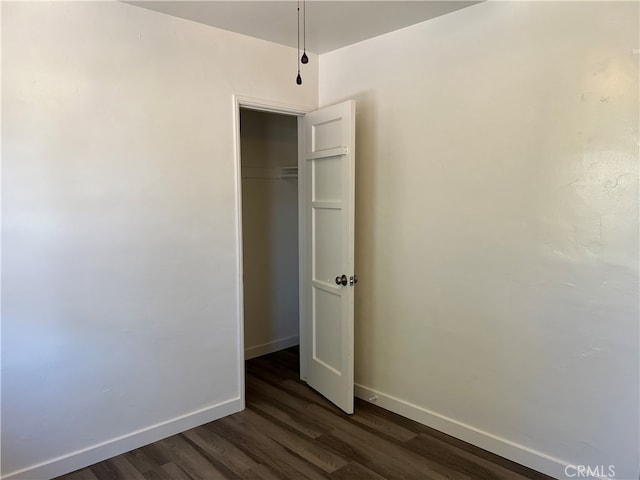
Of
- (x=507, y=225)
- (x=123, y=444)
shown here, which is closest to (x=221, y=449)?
(x=123, y=444)

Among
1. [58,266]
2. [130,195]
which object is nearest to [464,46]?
[130,195]

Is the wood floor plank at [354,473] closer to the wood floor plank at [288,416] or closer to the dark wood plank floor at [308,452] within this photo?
the dark wood plank floor at [308,452]

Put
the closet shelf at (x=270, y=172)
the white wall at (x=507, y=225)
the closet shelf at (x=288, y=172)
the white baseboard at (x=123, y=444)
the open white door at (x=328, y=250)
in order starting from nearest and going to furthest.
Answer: the white wall at (x=507, y=225), the white baseboard at (x=123, y=444), the open white door at (x=328, y=250), the closet shelf at (x=270, y=172), the closet shelf at (x=288, y=172)

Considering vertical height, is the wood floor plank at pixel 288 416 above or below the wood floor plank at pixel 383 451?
below

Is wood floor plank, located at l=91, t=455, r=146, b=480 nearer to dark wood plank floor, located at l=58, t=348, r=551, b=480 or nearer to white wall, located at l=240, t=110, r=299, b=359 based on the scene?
dark wood plank floor, located at l=58, t=348, r=551, b=480

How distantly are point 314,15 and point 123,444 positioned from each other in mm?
2834

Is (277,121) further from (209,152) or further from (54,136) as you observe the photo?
(54,136)

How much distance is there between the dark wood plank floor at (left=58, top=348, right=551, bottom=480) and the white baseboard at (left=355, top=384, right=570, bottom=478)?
0.04 metres

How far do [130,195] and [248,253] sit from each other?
5.75 feet

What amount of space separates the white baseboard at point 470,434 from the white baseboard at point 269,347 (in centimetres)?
128

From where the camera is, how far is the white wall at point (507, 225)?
7.18 ft

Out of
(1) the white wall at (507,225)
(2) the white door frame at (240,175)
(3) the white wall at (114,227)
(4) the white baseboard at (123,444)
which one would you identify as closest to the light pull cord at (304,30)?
(3) the white wall at (114,227)

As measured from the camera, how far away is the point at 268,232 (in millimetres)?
4441

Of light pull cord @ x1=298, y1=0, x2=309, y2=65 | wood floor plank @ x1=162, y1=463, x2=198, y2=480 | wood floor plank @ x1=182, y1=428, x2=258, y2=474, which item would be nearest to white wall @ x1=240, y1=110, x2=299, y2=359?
light pull cord @ x1=298, y1=0, x2=309, y2=65
